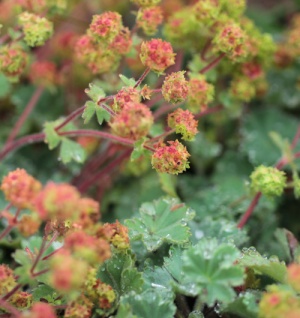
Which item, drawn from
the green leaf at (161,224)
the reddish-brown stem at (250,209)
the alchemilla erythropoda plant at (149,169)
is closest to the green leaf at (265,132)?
the alchemilla erythropoda plant at (149,169)

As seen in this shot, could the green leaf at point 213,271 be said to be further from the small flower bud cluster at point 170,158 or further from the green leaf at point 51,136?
the green leaf at point 51,136

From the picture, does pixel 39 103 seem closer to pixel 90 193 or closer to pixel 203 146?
pixel 90 193

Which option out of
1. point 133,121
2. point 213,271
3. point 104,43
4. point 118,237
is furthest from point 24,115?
point 213,271

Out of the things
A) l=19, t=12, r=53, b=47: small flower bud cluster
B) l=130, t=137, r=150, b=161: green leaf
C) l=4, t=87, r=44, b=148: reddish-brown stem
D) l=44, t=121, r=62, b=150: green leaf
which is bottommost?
l=4, t=87, r=44, b=148: reddish-brown stem

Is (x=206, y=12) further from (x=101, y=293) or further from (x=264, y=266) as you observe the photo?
(x=101, y=293)

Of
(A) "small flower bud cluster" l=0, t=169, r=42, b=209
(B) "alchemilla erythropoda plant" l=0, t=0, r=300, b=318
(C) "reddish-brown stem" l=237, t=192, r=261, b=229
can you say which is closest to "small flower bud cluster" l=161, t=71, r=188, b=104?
(B) "alchemilla erythropoda plant" l=0, t=0, r=300, b=318

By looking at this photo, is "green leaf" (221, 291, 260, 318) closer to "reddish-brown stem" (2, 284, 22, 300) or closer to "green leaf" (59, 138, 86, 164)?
"reddish-brown stem" (2, 284, 22, 300)
